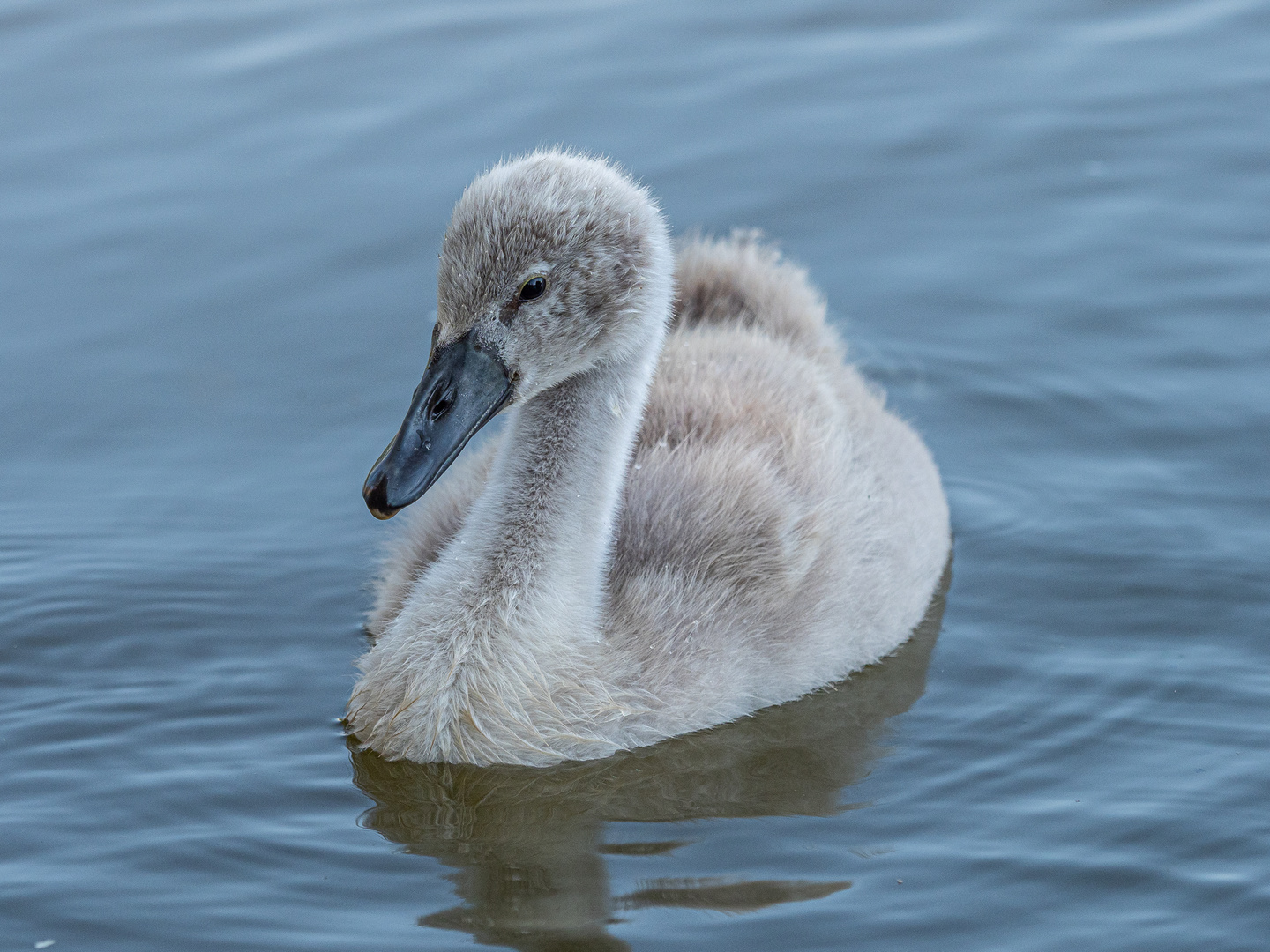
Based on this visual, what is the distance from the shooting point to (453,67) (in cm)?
996

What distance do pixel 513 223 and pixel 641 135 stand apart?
166 inches

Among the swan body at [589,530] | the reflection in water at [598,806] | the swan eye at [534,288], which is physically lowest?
the reflection in water at [598,806]

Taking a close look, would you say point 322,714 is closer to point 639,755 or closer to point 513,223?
point 639,755

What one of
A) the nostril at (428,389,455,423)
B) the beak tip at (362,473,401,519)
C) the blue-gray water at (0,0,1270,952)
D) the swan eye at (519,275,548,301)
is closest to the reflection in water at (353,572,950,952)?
the blue-gray water at (0,0,1270,952)

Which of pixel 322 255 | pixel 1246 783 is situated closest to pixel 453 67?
pixel 322 255

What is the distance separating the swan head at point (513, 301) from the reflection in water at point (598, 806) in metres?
0.91

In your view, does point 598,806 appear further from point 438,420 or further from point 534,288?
point 534,288

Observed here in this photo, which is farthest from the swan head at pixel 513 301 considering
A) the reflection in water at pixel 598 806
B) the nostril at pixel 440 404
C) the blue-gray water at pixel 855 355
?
the blue-gray water at pixel 855 355

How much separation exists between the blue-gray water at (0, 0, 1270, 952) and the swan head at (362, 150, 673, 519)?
1045mm

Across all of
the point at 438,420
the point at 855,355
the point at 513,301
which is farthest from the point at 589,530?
the point at 855,355

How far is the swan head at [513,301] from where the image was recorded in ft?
17.1

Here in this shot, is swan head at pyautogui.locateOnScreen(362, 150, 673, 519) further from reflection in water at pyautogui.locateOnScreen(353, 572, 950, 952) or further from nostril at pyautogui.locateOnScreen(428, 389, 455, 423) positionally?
reflection in water at pyautogui.locateOnScreen(353, 572, 950, 952)

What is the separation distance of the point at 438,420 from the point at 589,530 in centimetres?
58

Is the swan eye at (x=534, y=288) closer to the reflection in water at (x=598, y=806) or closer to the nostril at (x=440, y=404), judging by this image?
the nostril at (x=440, y=404)
